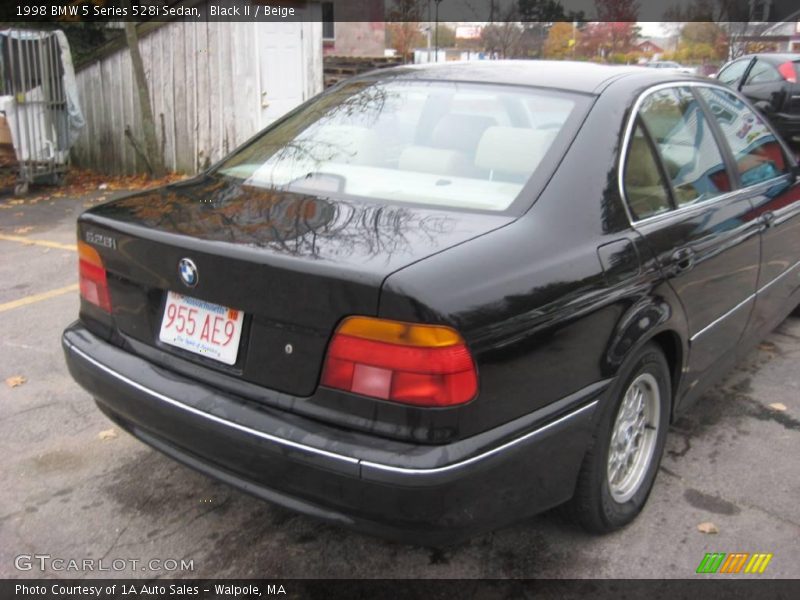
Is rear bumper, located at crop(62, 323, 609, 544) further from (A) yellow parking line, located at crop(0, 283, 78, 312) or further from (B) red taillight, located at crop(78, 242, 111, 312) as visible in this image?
(A) yellow parking line, located at crop(0, 283, 78, 312)

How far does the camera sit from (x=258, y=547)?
2645mm

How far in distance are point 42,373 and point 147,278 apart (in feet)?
6.67

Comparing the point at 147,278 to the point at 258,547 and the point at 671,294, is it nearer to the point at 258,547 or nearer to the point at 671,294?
the point at 258,547

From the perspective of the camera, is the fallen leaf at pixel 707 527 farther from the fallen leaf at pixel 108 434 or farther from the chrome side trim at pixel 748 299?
the fallen leaf at pixel 108 434

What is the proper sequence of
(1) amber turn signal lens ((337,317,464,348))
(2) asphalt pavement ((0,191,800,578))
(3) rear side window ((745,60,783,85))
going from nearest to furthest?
1. (1) amber turn signal lens ((337,317,464,348))
2. (2) asphalt pavement ((0,191,800,578))
3. (3) rear side window ((745,60,783,85))

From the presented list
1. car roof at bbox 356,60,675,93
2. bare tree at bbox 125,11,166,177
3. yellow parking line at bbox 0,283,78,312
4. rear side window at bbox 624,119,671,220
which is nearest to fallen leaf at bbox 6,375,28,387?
yellow parking line at bbox 0,283,78,312

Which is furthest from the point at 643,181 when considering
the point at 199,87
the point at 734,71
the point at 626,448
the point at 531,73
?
the point at 734,71

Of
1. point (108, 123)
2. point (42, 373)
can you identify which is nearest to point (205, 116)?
point (108, 123)

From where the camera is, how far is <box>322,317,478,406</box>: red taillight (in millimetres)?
1934

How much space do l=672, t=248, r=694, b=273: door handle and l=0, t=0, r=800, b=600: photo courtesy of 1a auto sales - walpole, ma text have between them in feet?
0.03

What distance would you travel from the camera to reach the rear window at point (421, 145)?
2.59 metres

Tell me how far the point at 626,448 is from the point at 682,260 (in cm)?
72

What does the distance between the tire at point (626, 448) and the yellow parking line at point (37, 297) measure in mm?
4204

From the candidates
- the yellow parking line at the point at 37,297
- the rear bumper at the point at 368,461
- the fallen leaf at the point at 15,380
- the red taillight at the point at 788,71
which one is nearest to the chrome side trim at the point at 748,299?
the rear bumper at the point at 368,461
